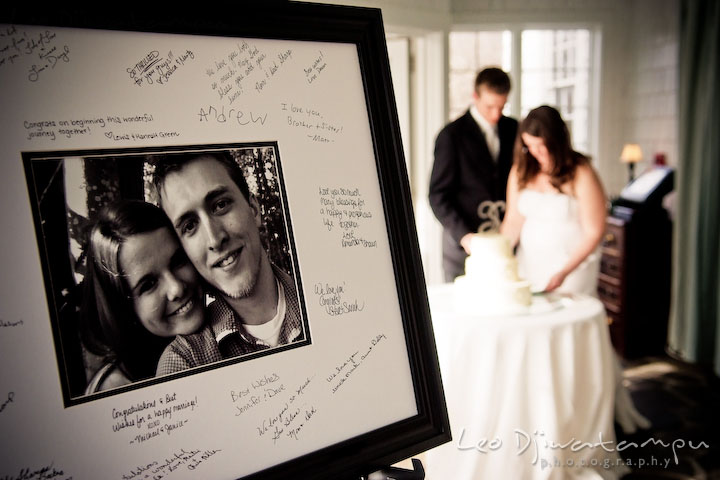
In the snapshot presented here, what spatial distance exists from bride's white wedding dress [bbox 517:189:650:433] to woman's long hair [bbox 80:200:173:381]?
2260 mm

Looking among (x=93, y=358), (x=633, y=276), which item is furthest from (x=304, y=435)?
(x=633, y=276)

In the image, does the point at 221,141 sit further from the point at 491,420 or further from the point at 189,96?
the point at 491,420

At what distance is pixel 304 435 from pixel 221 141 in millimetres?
462

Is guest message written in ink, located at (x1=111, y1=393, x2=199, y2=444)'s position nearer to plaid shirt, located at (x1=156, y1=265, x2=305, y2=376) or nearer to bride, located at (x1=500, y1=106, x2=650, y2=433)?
plaid shirt, located at (x1=156, y1=265, x2=305, y2=376)

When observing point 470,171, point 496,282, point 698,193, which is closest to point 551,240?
point 470,171

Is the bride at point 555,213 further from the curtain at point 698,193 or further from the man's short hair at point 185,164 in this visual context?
the man's short hair at point 185,164

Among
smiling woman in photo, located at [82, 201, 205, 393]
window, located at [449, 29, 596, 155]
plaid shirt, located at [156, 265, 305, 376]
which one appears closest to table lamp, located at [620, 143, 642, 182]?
window, located at [449, 29, 596, 155]

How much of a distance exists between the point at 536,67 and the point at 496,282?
142 inches

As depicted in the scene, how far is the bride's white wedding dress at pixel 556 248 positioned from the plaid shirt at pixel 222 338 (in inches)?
81.2

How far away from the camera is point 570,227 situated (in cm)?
281

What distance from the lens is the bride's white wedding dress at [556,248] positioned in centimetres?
280

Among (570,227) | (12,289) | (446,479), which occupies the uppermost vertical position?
(12,289)

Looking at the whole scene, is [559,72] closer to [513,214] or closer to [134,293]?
[513,214]

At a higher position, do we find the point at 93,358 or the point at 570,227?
the point at 93,358
